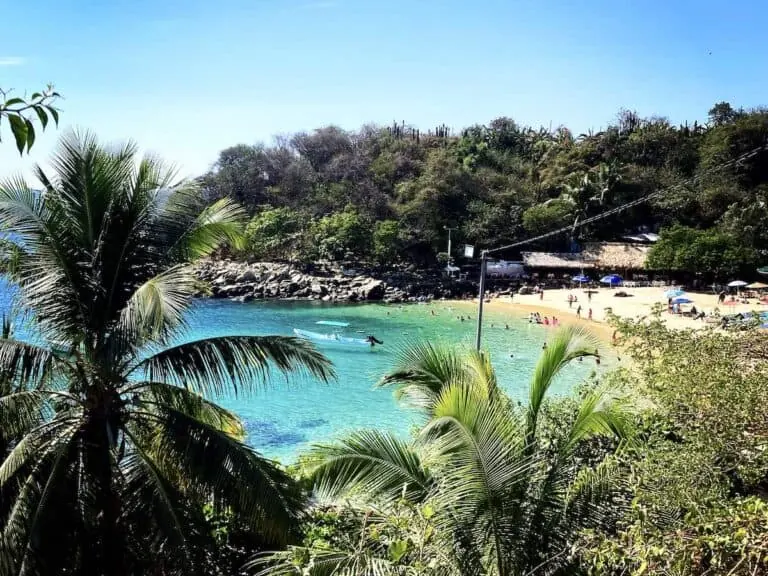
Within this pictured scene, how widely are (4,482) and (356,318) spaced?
104 feet

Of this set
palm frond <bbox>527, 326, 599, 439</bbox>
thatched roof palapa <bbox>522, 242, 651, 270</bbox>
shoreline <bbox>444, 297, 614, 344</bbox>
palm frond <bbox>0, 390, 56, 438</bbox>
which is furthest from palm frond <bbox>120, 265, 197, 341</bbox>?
thatched roof palapa <bbox>522, 242, 651, 270</bbox>

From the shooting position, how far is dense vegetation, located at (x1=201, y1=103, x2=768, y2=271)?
46.6 metres

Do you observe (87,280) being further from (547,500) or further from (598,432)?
(598,432)

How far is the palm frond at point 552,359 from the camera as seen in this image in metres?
5.88

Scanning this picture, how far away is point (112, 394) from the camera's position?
228 inches

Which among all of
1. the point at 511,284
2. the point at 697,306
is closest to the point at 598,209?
the point at 511,284

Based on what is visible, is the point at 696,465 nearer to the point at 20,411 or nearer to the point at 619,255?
the point at 20,411

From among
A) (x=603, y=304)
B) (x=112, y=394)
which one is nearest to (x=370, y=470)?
(x=112, y=394)

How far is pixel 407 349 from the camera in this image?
6.86 meters

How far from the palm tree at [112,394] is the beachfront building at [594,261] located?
40.6m

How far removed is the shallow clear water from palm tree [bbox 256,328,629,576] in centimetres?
148

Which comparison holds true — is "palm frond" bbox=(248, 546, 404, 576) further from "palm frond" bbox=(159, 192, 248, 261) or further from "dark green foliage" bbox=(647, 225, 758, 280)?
"dark green foliage" bbox=(647, 225, 758, 280)

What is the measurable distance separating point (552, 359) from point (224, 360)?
3263mm

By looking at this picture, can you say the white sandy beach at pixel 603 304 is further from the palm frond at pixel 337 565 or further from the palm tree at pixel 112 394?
the palm frond at pixel 337 565
